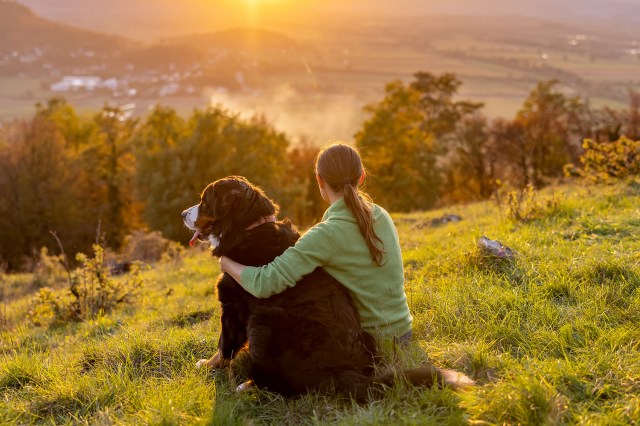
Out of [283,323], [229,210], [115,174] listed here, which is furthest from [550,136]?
[283,323]

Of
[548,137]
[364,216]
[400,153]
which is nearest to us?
[364,216]

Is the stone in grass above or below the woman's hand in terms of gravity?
below

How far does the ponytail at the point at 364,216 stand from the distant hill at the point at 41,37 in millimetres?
147721

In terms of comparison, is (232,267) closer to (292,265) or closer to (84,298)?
(292,265)

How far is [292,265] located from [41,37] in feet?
523

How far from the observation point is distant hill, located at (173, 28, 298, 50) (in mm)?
111500

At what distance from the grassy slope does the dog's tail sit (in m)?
0.07

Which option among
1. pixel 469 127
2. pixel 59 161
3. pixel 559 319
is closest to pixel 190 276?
pixel 559 319

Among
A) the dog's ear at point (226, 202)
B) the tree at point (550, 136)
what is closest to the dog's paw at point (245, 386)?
the dog's ear at point (226, 202)

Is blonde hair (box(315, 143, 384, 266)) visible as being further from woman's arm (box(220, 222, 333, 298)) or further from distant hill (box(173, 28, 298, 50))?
distant hill (box(173, 28, 298, 50))

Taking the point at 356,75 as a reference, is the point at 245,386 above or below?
below

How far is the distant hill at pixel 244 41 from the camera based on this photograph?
112 meters

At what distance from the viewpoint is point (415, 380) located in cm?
326

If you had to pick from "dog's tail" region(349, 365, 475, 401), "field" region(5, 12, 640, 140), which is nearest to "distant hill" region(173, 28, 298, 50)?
"field" region(5, 12, 640, 140)
